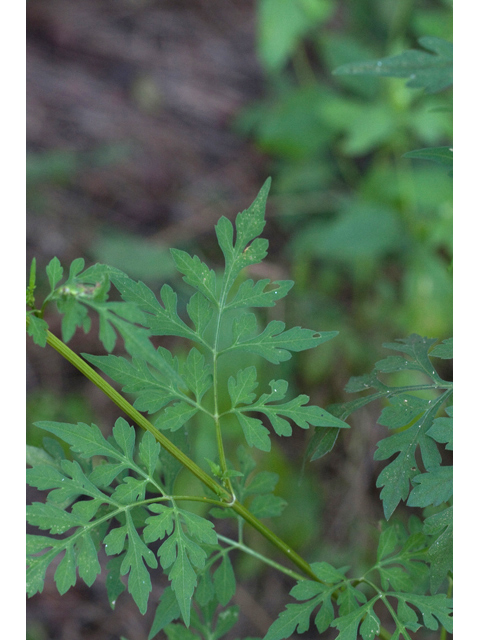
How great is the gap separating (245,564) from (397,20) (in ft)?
10.9

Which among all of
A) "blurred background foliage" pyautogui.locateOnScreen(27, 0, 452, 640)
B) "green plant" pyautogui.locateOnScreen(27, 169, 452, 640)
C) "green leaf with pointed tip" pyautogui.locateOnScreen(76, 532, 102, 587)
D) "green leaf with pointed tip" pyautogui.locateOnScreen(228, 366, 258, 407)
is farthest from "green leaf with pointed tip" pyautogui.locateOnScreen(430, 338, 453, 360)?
"blurred background foliage" pyautogui.locateOnScreen(27, 0, 452, 640)

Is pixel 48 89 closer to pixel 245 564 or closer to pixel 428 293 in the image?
pixel 428 293

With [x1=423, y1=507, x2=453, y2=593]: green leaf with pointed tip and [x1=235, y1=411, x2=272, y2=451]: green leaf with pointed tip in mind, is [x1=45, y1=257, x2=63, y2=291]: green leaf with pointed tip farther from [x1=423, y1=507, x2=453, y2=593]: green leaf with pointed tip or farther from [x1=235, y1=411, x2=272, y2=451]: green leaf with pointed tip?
[x1=423, y1=507, x2=453, y2=593]: green leaf with pointed tip

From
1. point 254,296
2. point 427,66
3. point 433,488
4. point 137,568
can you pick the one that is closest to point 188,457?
point 137,568

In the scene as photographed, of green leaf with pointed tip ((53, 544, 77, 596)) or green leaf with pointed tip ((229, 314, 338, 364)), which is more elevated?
green leaf with pointed tip ((229, 314, 338, 364))

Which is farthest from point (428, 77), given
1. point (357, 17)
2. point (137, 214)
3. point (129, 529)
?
point (357, 17)

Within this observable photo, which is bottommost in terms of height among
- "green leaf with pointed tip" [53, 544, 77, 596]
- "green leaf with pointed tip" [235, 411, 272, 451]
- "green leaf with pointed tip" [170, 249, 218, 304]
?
"green leaf with pointed tip" [53, 544, 77, 596]

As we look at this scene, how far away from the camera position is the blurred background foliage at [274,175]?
2.92 metres

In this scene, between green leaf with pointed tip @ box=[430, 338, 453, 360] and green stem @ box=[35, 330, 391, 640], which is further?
green leaf with pointed tip @ box=[430, 338, 453, 360]

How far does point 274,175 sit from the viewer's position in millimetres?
3830

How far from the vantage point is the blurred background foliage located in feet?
9.58

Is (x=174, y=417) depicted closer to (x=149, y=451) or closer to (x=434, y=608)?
(x=149, y=451)

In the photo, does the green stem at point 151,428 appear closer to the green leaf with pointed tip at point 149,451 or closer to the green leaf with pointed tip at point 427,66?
the green leaf with pointed tip at point 149,451

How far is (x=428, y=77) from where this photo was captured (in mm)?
1033
